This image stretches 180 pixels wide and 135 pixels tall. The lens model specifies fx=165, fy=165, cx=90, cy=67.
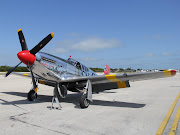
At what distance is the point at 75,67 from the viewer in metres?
8.50

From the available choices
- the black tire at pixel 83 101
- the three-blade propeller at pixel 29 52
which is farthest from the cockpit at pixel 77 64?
the three-blade propeller at pixel 29 52

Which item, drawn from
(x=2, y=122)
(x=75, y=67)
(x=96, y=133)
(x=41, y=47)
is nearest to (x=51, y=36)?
(x=41, y=47)

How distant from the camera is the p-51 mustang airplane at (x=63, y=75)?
20.7 feet

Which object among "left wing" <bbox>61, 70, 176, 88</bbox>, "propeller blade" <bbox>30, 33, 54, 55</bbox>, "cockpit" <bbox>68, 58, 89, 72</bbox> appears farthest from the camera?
"cockpit" <bbox>68, 58, 89, 72</bbox>

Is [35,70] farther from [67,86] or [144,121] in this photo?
[144,121]

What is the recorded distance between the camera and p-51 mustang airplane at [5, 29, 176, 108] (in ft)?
20.7

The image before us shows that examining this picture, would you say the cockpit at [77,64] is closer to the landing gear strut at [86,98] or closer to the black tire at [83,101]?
the landing gear strut at [86,98]

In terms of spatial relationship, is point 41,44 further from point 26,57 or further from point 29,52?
point 26,57

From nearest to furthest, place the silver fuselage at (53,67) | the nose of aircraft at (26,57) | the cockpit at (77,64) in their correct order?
the nose of aircraft at (26,57)
the silver fuselage at (53,67)
the cockpit at (77,64)

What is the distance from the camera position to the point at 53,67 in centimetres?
708

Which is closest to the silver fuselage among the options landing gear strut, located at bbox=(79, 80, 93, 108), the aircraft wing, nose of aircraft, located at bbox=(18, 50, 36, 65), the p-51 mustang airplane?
the p-51 mustang airplane

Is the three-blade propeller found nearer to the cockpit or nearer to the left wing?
the left wing

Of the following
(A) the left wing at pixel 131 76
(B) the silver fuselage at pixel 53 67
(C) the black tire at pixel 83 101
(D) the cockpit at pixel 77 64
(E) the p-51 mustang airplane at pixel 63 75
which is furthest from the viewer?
(D) the cockpit at pixel 77 64

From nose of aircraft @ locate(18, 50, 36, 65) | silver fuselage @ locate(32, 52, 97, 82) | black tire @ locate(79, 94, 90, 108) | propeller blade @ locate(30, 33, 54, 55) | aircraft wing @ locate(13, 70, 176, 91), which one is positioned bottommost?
black tire @ locate(79, 94, 90, 108)
